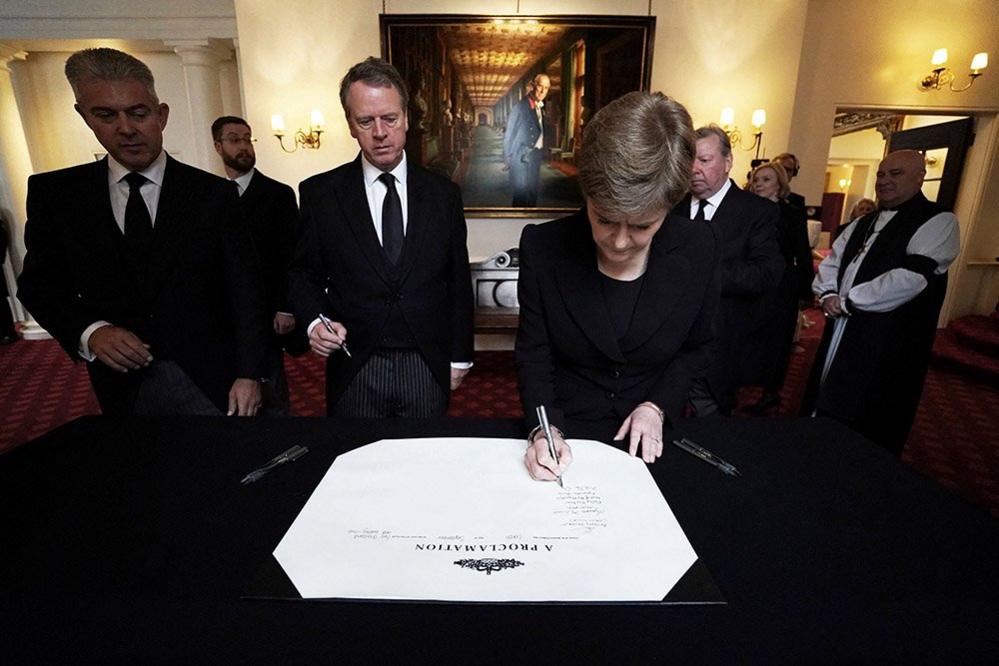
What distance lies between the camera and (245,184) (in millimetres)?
3242

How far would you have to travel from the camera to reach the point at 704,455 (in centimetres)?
109

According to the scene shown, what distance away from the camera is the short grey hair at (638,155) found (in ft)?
3.16

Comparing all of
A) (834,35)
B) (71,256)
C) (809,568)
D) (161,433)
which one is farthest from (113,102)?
(834,35)

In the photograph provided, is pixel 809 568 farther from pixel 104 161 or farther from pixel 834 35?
pixel 834 35

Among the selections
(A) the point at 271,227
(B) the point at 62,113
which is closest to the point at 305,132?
(A) the point at 271,227

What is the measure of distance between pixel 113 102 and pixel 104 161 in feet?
0.85

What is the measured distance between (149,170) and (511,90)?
3.99m

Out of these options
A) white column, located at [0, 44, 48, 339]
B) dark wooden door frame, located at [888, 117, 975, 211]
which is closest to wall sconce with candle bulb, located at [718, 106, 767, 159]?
dark wooden door frame, located at [888, 117, 975, 211]

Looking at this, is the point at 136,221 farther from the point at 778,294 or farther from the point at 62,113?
the point at 62,113

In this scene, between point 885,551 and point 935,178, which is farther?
point 935,178

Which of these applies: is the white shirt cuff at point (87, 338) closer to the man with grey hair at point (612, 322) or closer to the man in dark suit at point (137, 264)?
the man in dark suit at point (137, 264)

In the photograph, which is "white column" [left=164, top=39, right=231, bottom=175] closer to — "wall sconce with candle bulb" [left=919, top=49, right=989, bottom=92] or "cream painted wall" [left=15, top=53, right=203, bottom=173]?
"cream painted wall" [left=15, top=53, right=203, bottom=173]

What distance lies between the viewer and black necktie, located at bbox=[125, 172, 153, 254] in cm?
162

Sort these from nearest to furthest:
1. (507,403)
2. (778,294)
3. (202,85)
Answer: (778,294)
(507,403)
(202,85)
